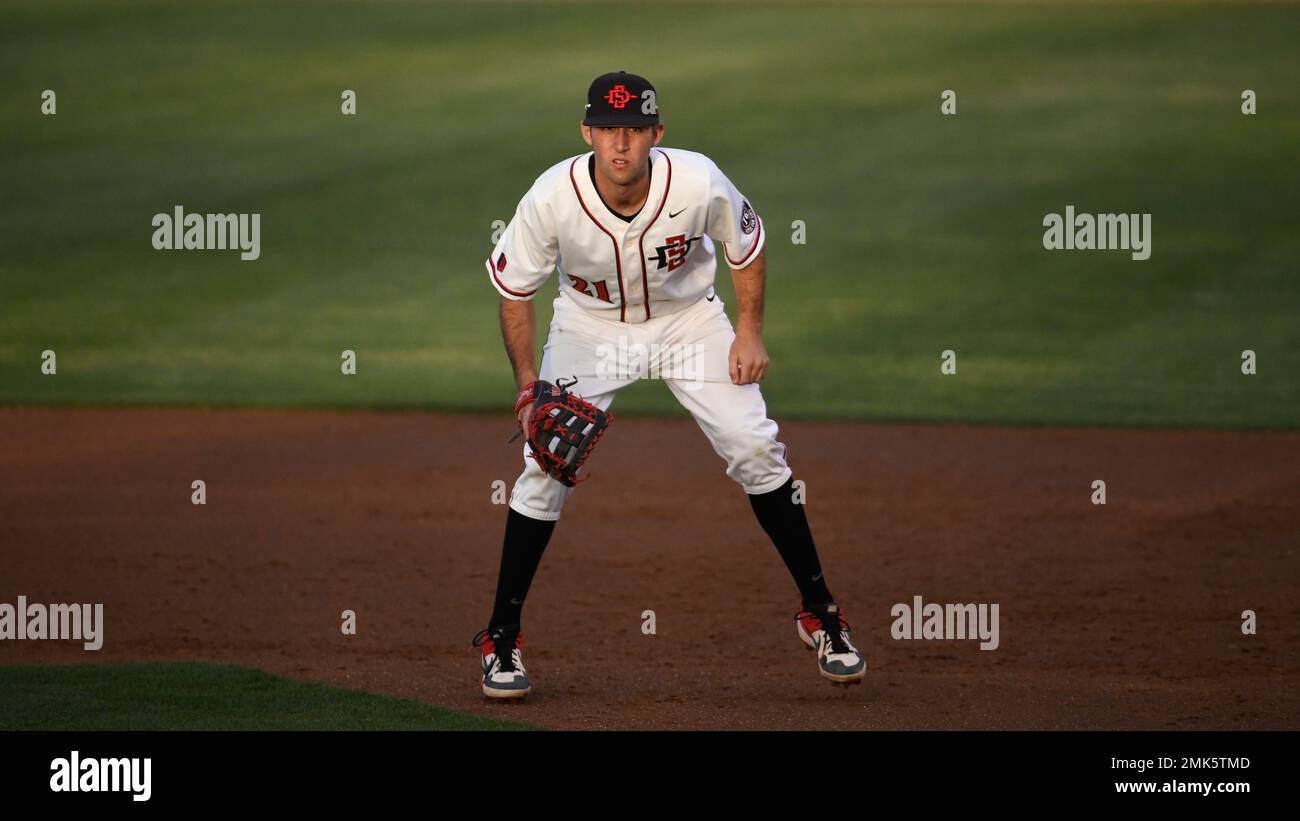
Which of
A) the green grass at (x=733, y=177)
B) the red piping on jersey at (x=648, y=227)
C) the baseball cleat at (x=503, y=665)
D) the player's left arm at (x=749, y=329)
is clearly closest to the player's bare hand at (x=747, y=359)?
the player's left arm at (x=749, y=329)

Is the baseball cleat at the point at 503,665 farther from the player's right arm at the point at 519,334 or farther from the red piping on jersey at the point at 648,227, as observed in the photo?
the red piping on jersey at the point at 648,227

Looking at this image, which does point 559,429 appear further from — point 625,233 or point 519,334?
point 625,233

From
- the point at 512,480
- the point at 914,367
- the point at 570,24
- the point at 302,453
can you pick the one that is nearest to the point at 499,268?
the point at 512,480

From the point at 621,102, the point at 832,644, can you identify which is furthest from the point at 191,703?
the point at 621,102

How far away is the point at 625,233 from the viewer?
19.3ft

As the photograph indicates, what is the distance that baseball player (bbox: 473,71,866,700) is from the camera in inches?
230

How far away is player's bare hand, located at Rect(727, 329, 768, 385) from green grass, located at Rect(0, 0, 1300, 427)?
205 inches

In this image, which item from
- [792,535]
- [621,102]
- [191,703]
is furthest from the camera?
[792,535]

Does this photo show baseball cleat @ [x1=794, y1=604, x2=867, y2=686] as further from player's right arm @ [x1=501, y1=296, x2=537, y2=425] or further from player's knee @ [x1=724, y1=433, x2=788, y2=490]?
player's right arm @ [x1=501, y1=296, x2=537, y2=425]

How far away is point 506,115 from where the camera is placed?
19.0 meters

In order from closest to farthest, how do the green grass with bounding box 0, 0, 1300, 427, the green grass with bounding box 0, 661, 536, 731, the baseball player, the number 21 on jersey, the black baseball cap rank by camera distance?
the green grass with bounding box 0, 661, 536, 731
the black baseball cap
the baseball player
the number 21 on jersey
the green grass with bounding box 0, 0, 1300, 427

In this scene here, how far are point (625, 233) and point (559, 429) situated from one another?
28.5 inches

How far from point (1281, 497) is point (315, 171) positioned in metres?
10.9

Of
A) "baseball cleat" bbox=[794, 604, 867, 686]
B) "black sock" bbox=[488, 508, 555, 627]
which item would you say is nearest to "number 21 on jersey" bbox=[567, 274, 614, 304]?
"black sock" bbox=[488, 508, 555, 627]
